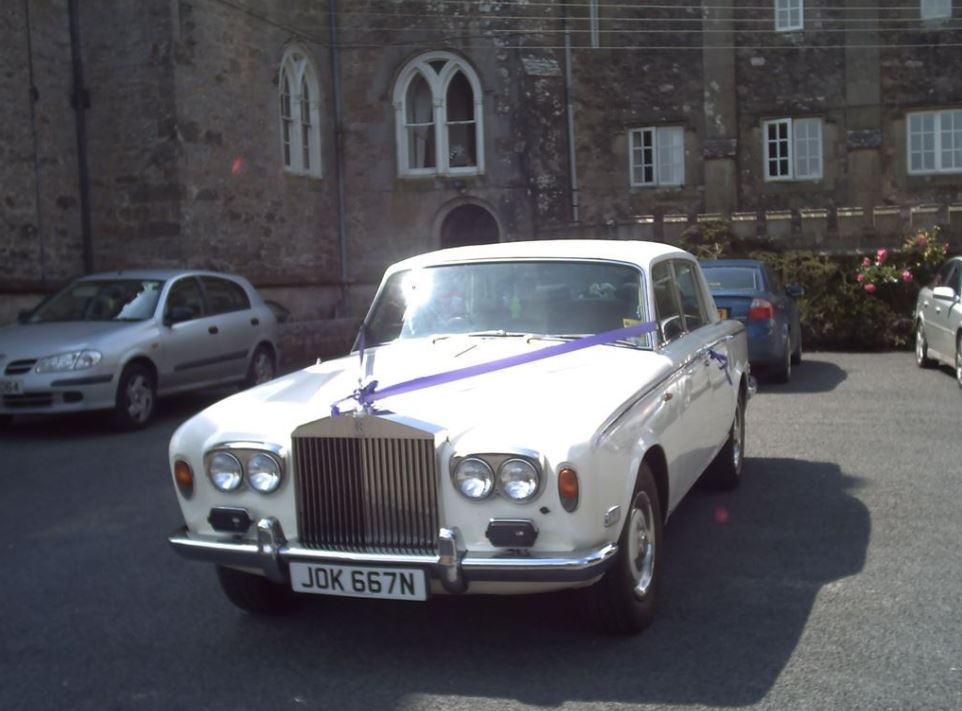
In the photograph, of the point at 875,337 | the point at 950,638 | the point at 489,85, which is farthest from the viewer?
the point at 489,85

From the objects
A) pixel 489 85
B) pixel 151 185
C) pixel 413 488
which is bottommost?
pixel 413 488

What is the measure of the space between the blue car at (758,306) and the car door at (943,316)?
1.61 meters

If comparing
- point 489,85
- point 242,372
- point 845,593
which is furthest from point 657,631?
point 489,85

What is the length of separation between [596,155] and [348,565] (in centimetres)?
2309

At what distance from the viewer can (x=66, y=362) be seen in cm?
1091

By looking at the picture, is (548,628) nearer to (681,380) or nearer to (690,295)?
(681,380)

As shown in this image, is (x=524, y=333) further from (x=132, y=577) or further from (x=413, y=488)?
(x=132, y=577)

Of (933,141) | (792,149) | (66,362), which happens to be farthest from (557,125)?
(66,362)

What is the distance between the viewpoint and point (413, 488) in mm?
4379

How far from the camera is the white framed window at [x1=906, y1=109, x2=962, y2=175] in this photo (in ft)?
83.1

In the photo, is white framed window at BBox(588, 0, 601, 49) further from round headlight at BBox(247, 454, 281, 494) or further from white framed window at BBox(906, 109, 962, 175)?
round headlight at BBox(247, 454, 281, 494)

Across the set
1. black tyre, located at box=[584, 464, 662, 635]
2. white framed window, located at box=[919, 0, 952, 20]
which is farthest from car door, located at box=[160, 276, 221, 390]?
white framed window, located at box=[919, 0, 952, 20]

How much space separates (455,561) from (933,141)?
24.2 m

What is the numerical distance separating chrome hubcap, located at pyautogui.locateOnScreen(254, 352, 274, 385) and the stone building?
251 inches
